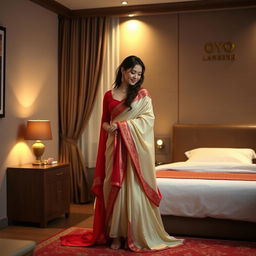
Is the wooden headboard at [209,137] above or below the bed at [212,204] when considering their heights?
above

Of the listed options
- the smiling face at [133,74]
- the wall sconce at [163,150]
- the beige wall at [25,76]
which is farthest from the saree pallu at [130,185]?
the wall sconce at [163,150]

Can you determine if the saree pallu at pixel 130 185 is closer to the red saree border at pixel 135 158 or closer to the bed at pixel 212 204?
the red saree border at pixel 135 158

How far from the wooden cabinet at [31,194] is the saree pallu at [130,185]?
102 cm

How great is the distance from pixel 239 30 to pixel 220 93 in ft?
2.68

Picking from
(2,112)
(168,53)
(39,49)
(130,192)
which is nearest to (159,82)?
(168,53)

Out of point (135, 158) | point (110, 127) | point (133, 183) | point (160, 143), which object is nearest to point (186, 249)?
point (133, 183)

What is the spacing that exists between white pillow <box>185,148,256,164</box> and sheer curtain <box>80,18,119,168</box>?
1.43 m

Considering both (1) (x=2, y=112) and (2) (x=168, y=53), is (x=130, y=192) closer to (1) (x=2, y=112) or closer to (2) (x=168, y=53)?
(1) (x=2, y=112)

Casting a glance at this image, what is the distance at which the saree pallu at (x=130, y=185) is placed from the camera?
3.51 m

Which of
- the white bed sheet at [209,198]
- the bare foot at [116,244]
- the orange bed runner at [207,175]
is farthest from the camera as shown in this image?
the orange bed runner at [207,175]

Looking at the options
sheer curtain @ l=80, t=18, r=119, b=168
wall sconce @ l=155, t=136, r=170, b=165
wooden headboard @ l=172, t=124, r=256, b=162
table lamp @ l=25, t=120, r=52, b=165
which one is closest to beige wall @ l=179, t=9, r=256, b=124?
wooden headboard @ l=172, t=124, r=256, b=162

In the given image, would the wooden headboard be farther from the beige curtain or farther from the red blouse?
the red blouse

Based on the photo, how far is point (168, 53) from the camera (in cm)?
573

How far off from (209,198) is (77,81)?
281 cm
